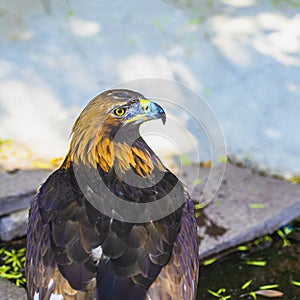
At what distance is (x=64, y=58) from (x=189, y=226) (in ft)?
11.9

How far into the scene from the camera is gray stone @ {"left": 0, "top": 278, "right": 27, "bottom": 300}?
192 inches

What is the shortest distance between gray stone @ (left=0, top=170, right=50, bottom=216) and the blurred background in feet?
1.71

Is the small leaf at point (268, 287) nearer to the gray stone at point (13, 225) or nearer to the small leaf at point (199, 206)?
the small leaf at point (199, 206)

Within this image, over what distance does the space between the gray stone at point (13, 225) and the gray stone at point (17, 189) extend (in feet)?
0.16

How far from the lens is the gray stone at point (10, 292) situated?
4883 mm

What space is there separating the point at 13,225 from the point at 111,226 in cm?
193

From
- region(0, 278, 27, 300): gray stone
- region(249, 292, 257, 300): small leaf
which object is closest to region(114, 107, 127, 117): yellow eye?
region(0, 278, 27, 300): gray stone

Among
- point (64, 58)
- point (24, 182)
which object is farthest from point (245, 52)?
point (24, 182)

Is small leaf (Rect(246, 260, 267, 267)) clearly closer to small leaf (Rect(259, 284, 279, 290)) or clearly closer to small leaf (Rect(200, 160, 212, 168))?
small leaf (Rect(259, 284, 279, 290))

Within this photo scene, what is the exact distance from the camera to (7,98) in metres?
7.02

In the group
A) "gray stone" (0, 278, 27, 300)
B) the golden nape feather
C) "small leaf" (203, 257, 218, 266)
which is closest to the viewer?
the golden nape feather

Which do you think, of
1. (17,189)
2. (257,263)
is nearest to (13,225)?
(17,189)

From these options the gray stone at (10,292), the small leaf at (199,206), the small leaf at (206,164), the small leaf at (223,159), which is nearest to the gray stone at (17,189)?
the gray stone at (10,292)

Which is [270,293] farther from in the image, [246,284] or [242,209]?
[242,209]
